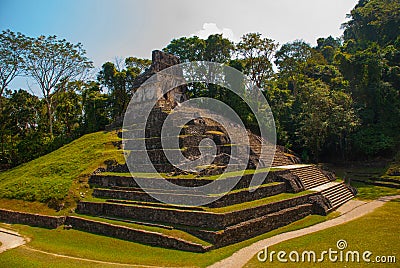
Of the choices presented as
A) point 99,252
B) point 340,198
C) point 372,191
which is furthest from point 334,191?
point 99,252

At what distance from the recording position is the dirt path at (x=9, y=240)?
34.7 ft

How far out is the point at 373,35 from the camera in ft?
123

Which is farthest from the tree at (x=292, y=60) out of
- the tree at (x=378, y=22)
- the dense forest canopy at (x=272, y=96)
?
the tree at (x=378, y=22)

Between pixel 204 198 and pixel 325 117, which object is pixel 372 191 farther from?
pixel 204 198

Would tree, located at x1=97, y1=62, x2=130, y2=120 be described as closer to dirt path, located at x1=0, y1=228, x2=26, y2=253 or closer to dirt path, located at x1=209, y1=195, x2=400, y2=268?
dirt path, located at x1=0, y1=228, x2=26, y2=253

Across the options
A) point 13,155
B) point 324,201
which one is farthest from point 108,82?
point 324,201

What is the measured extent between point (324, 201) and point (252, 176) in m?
3.72

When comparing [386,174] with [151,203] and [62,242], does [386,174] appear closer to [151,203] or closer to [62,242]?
[151,203]

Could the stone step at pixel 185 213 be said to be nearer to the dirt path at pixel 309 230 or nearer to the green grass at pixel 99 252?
the green grass at pixel 99 252

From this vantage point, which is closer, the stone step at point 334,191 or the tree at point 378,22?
the stone step at point 334,191

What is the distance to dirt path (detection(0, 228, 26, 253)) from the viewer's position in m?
10.6

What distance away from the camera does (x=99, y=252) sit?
987 centimetres

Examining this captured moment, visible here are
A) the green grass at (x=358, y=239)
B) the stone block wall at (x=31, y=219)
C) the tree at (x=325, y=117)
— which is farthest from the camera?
the tree at (x=325, y=117)

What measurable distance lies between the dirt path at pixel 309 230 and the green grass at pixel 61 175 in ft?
30.3
